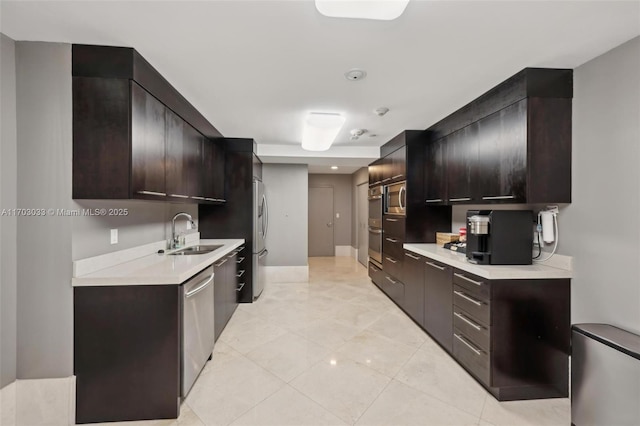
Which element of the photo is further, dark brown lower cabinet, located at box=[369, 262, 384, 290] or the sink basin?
dark brown lower cabinet, located at box=[369, 262, 384, 290]

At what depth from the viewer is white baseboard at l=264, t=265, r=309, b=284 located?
18.6 feet

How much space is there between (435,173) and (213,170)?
2879 millimetres

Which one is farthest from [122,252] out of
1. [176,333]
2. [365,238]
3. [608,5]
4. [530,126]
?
[365,238]

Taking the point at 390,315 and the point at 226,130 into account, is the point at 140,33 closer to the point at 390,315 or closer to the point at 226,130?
the point at 226,130

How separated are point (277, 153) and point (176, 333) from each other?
11.1 feet

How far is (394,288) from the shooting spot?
4.19m

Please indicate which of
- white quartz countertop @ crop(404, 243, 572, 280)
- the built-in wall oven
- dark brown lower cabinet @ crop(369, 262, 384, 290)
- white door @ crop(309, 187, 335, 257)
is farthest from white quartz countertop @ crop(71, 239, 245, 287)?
white door @ crop(309, 187, 335, 257)

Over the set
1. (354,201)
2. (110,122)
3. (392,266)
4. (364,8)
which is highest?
(364,8)

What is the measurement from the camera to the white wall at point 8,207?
1.74m

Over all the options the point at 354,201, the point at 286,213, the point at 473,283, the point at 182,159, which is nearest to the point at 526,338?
the point at 473,283

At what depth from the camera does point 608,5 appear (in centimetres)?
148

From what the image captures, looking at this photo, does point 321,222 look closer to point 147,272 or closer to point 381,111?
point 381,111

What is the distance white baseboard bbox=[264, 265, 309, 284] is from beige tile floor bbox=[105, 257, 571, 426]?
1.85m

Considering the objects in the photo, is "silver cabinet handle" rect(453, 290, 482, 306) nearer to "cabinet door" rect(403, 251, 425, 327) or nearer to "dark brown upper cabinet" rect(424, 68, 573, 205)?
"cabinet door" rect(403, 251, 425, 327)
